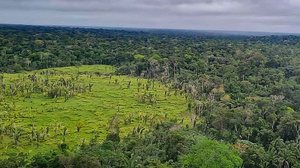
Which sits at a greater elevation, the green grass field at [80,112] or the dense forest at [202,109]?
the dense forest at [202,109]

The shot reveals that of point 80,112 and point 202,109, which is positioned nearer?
point 80,112

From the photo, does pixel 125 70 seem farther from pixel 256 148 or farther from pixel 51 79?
pixel 256 148

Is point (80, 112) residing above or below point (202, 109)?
below

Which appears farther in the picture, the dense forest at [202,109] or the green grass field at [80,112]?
the green grass field at [80,112]

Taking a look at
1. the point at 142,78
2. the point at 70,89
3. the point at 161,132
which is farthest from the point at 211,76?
the point at 161,132
